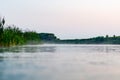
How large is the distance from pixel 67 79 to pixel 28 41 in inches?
3489

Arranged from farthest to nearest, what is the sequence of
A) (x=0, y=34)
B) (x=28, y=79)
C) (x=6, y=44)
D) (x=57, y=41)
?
1. (x=57, y=41)
2. (x=6, y=44)
3. (x=0, y=34)
4. (x=28, y=79)

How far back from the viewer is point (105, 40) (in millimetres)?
128500

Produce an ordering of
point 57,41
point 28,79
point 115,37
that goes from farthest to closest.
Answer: point 57,41, point 115,37, point 28,79

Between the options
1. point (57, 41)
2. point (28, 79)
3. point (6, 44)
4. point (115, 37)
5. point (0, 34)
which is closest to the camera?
point (28, 79)

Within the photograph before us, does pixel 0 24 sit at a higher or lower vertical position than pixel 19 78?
higher

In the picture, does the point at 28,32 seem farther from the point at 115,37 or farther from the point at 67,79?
the point at 67,79

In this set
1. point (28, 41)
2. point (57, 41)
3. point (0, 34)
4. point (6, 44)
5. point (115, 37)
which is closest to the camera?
point (0, 34)

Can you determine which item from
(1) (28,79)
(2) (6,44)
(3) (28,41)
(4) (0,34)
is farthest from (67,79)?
(3) (28,41)

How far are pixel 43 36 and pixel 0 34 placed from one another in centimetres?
10385

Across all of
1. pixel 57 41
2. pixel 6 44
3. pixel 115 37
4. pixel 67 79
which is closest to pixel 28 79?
pixel 67 79

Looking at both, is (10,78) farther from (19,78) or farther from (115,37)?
(115,37)

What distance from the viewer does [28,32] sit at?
334ft

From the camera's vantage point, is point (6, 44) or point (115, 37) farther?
→ point (115, 37)

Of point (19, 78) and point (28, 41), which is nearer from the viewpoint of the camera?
point (19, 78)
